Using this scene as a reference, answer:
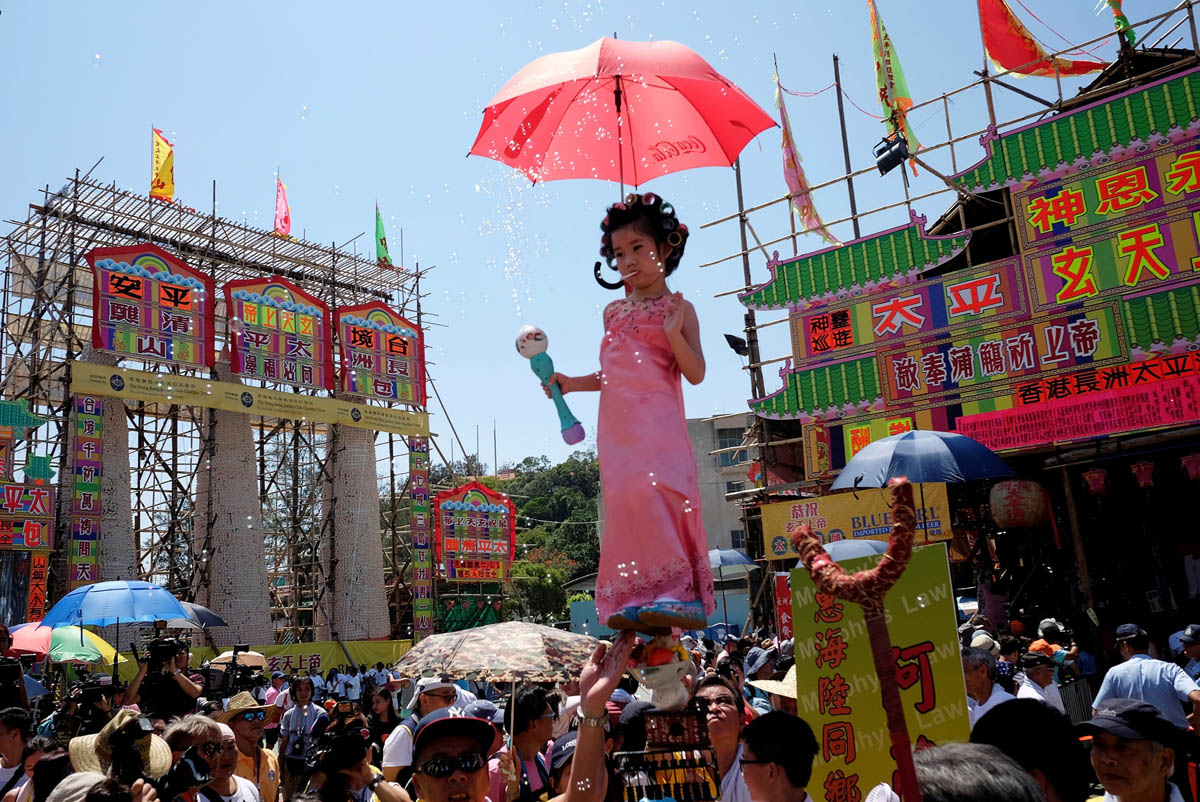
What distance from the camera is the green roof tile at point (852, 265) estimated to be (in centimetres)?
1468

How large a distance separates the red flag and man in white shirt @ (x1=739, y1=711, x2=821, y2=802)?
14.5 meters

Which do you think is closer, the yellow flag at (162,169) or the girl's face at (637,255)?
the girl's face at (637,255)

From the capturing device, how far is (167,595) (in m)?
9.55

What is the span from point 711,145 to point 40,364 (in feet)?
74.5

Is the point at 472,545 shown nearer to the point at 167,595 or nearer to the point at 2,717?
the point at 167,595

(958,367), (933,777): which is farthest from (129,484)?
(933,777)

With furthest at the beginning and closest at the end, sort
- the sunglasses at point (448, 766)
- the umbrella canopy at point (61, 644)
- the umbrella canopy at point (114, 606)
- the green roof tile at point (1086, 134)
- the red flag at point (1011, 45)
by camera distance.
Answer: the red flag at point (1011, 45) → the green roof tile at point (1086, 134) → the umbrella canopy at point (61, 644) → the umbrella canopy at point (114, 606) → the sunglasses at point (448, 766)

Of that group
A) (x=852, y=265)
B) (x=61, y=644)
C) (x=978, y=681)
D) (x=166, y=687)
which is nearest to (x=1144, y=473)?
(x=852, y=265)

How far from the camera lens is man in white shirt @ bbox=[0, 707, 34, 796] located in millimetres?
4598

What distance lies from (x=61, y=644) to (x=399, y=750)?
7.32 meters

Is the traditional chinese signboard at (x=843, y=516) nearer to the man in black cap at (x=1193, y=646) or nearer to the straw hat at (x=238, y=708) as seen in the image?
the man in black cap at (x=1193, y=646)

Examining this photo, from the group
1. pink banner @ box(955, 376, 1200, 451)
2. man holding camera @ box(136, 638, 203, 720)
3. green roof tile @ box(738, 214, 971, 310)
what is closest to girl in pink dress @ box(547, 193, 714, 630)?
man holding camera @ box(136, 638, 203, 720)

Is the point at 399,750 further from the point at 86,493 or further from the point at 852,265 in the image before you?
the point at 86,493

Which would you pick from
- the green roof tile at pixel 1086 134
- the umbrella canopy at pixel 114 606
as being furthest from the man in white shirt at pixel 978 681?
the green roof tile at pixel 1086 134
